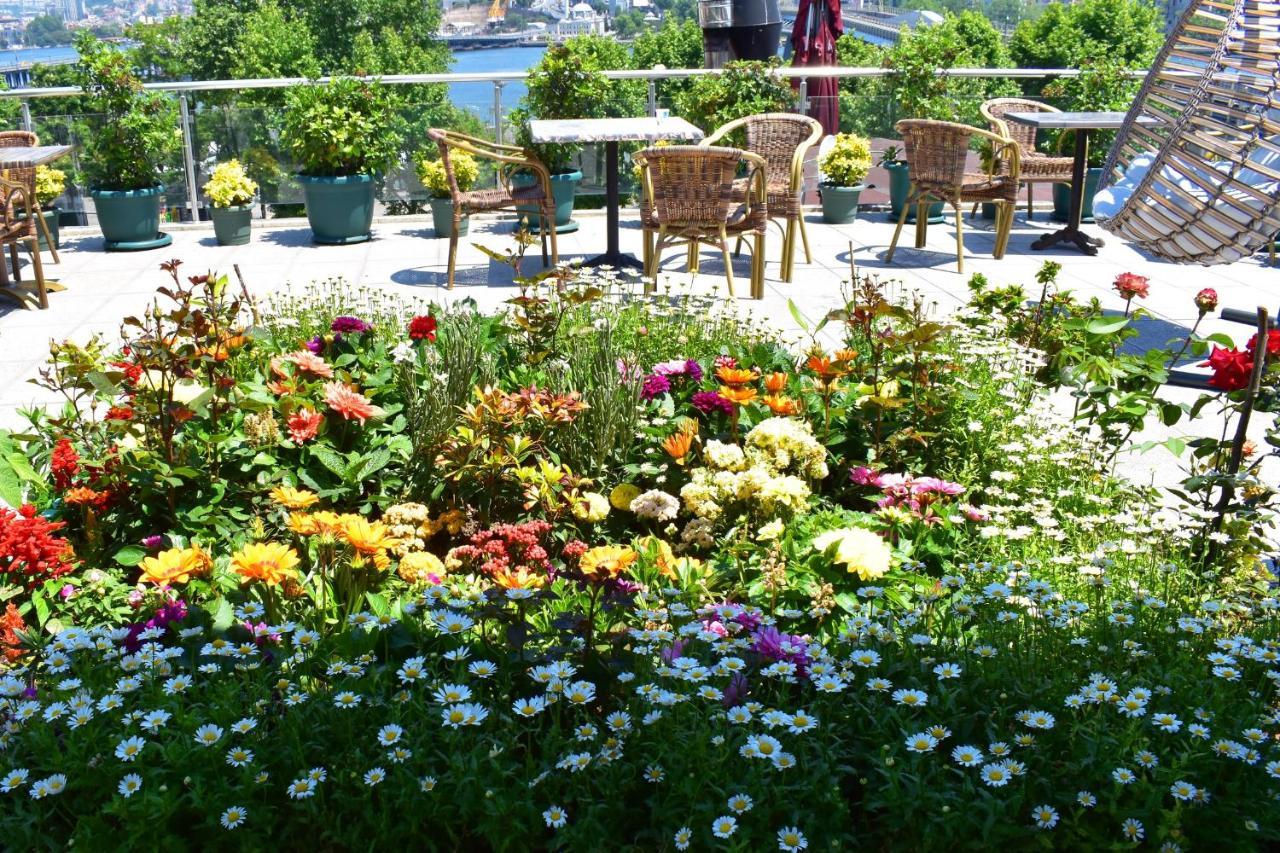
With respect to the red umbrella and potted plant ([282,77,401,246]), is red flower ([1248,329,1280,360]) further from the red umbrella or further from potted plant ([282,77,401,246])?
the red umbrella

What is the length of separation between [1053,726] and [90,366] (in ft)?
8.39

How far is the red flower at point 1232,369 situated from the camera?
9.20 feet

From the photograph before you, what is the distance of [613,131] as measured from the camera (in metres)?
6.64

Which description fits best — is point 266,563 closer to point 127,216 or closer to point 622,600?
point 622,600

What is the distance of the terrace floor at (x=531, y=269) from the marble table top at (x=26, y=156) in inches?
29.2

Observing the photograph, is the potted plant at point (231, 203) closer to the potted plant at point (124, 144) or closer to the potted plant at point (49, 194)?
the potted plant at point (124, 144)

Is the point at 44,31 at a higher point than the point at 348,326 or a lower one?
higher

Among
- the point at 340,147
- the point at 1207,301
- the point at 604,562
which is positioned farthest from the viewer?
the point at 340,147

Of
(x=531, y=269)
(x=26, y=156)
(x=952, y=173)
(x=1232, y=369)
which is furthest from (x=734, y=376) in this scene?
(x=26, y=156)

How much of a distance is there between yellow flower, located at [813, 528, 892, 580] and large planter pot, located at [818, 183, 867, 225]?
6.59 meters

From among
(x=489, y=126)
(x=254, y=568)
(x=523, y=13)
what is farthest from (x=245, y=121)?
(x=523, y=13)

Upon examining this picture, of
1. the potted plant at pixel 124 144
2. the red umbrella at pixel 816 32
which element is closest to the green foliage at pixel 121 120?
the potted plant at pixel 124 144

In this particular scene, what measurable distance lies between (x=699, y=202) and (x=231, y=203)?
151 inches

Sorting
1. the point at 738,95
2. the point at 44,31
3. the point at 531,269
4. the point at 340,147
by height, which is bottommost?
the point at 531,269
